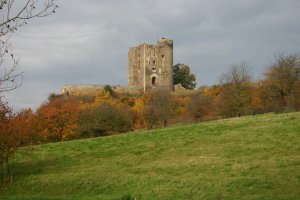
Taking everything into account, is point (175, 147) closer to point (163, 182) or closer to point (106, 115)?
point (163, 182)

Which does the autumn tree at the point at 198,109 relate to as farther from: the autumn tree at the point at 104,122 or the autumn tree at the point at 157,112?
the autumn tree at the point at 104,122

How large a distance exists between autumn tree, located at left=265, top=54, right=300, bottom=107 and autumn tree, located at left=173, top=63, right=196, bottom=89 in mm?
49854

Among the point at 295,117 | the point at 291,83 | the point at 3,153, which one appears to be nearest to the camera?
the point at 3,153

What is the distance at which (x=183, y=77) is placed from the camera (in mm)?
106000

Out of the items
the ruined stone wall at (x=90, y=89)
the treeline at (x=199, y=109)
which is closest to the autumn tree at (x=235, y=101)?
the treeline at (x=199, y=109)

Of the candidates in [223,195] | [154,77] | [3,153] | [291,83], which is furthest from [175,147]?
[154,77]

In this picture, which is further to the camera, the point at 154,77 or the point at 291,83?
the point at 154,77

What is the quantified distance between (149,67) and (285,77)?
141 ft

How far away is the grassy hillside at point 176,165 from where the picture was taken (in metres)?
18.3

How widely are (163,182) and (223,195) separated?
12.1 feet

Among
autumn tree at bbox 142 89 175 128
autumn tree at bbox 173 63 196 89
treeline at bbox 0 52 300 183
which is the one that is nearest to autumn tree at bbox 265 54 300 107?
treeline at bbox 0 52 300 183

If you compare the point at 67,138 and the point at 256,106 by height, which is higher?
the point at 256,106

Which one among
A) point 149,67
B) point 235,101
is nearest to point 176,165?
point 235,101

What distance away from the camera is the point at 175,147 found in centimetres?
2978
